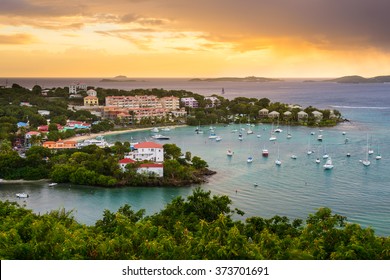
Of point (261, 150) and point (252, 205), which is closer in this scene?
point (252, 205)

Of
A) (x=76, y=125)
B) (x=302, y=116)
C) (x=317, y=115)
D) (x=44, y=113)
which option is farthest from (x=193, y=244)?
(x=317, y=115)

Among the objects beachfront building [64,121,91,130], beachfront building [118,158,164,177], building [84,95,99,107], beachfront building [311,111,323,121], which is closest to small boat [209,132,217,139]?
beachfront building [64,121,91,130]

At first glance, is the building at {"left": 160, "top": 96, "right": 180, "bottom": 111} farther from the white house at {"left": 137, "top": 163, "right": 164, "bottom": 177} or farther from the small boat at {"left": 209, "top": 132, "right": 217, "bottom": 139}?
the white house at {"left": 137, "top": 163, "right": 164, "bottom": 177}

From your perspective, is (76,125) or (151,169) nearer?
(151,169)

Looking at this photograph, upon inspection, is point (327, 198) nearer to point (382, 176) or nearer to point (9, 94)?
point (382, 176)

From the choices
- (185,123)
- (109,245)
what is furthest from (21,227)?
(185,123)

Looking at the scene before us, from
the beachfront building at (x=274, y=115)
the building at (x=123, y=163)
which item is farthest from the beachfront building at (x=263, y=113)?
the building at (x=123, y=163)

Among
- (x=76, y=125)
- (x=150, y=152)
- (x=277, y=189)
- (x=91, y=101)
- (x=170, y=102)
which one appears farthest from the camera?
(x=91, y=101)

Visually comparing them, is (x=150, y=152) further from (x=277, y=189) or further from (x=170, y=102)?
(x=170, y=102)
